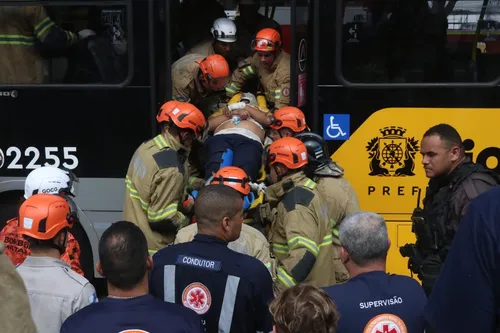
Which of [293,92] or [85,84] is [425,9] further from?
[85,84]

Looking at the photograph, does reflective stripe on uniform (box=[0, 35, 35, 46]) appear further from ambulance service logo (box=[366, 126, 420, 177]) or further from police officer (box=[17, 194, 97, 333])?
ambulance service logo (box=[366, 126, 420, 177])

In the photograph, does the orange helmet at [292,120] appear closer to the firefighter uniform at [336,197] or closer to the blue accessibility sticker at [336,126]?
the blue accessibility sticker at [336,126]

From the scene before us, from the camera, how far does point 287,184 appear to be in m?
4.96

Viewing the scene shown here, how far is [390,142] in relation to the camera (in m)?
5.86

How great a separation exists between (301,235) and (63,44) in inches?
107

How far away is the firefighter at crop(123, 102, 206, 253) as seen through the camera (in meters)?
5.36

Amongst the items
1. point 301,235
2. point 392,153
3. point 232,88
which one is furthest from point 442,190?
point 232,88

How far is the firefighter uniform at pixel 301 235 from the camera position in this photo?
4613 mm

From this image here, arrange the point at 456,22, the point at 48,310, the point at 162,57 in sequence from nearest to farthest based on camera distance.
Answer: the point at 48,310
the point at 456,22
the point at 162,57

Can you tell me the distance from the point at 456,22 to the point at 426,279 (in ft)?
7.07

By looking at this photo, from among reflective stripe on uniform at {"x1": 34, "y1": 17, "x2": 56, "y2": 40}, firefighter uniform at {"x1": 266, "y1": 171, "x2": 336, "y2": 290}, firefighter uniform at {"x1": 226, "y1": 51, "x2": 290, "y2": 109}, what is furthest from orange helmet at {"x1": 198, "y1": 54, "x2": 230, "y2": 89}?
firefighter uniform at {"x1": 266, "y1": 171, "x2": 336, "y2": 290}

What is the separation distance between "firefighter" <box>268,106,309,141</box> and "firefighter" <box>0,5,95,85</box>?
165 cm

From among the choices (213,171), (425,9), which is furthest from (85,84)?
(425,9)

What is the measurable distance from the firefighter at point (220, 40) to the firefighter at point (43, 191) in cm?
237
